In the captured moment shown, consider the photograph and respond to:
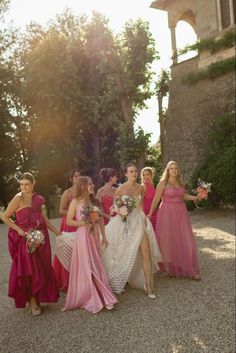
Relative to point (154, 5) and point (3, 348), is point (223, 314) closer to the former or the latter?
point (3, 348)

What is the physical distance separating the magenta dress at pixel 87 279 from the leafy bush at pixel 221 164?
28.7 ft

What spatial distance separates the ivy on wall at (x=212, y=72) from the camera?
16.7 m

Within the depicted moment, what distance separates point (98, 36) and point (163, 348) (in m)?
21.0

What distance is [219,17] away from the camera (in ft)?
58.9

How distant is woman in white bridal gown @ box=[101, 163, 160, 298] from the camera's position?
614 cm

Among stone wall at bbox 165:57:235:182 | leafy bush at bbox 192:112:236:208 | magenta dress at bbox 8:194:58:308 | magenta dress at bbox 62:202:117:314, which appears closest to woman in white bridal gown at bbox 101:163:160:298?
magenta dress at bbox 62:202:117:314

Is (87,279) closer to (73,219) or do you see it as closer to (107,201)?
(73,219)

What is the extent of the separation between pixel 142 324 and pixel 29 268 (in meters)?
1.64

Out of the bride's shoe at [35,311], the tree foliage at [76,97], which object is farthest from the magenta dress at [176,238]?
the tree foliage at [76,97]

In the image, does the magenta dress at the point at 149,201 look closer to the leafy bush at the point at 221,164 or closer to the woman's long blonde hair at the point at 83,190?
the woman's long blonde hair at the point at 83,190

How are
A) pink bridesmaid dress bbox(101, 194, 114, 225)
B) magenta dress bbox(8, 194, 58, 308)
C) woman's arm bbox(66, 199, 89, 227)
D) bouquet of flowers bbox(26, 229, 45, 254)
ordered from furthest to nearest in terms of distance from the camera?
pink bridesmaid dress bbox(101, 194, 114, 225) < woman's arm bbox(66, 199, 89, 227) < magenta dress bbox(8, 194, 58, 308) < bouquet of flowers bbox(26, 229, 45, 254)

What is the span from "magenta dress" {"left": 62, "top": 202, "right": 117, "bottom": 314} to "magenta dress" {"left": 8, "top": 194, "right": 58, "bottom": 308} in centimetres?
28

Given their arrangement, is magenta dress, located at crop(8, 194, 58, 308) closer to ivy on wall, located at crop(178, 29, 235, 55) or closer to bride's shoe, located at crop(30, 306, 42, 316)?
bride's shoe, located at crop(30, 306, 42, 316)

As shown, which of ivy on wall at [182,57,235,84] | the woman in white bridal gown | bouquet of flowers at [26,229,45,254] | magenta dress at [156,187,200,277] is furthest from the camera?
ivy on wall at [182,57,235,84]
